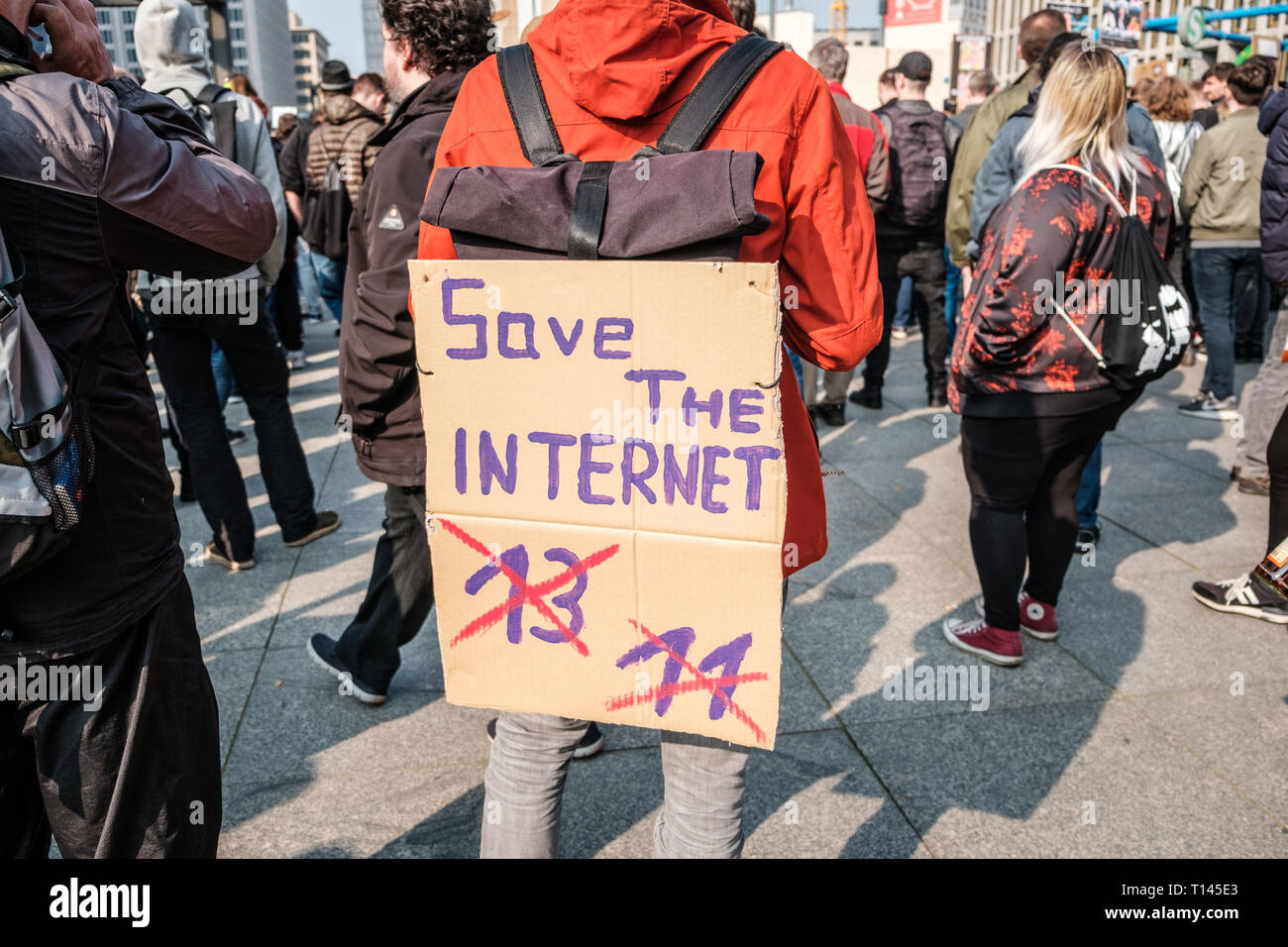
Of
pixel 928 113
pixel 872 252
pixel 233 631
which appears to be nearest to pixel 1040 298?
pixel 872 252

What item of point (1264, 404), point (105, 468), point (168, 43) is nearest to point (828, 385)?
point (1264, 404)

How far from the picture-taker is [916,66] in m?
6.50

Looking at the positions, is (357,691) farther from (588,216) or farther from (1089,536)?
(1089,536)

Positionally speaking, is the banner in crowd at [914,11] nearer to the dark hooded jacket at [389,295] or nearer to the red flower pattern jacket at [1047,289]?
the red flower pattern jacket at [1047,289]

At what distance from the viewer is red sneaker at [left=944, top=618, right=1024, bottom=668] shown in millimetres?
3541

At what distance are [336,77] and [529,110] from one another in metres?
7.19

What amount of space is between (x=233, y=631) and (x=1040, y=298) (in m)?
3.15

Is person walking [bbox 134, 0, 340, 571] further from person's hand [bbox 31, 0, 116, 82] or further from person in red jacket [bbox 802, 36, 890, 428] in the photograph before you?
person in red jacket [bbox 802, 36, 890, 428]

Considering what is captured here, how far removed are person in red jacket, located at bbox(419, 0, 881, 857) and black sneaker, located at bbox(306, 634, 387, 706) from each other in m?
1.50

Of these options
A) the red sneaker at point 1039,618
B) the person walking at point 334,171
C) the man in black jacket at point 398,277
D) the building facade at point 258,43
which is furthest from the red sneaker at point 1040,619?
the building facade at point 258,43

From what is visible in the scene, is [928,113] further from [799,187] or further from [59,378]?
[59,378]

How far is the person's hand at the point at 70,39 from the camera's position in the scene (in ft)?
5.44

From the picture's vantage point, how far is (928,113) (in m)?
6.51

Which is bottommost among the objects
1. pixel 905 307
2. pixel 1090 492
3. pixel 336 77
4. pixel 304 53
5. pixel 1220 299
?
pixel 1090 492
